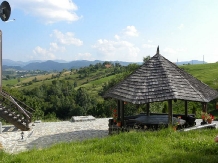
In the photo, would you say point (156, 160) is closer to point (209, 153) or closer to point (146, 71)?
point (209, 153)

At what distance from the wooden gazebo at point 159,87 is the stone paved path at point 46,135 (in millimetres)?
2691

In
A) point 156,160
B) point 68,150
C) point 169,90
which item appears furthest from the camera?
point 169,90

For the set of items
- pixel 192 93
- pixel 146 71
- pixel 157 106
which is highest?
pixel 146 71

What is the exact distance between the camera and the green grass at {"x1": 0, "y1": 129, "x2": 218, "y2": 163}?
22.0 ft

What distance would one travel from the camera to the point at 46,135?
14320mm

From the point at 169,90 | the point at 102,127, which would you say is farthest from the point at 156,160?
the point at 102,127

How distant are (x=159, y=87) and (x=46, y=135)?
22.9ft

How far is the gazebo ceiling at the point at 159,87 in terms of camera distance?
11.1 meters

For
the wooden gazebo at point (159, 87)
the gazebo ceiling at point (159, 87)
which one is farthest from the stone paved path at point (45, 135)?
the gazebo ceiling at point (159, 87)

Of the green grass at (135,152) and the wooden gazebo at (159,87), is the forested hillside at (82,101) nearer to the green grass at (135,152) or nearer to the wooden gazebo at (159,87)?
the wooden gazebo at (159,87)

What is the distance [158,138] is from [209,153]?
1936 mm

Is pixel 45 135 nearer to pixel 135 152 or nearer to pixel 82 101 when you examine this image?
pixel 135 152

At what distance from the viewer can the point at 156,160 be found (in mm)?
6609

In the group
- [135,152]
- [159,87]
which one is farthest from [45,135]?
[135,152]
